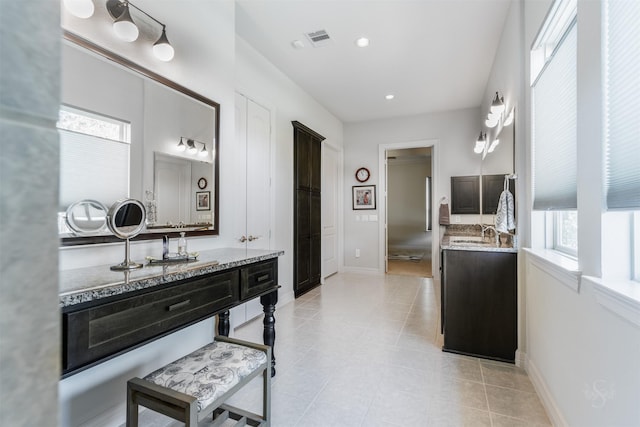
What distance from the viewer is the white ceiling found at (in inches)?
106

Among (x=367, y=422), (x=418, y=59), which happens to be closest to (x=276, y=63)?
(x=418, y=59)

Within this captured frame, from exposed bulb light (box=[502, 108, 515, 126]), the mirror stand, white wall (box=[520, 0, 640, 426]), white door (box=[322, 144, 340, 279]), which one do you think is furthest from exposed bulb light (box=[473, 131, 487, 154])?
the mirror stand

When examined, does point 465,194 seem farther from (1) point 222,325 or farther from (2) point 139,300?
(2) point 139,300

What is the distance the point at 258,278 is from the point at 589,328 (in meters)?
1.65

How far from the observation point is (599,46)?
4.03 ft

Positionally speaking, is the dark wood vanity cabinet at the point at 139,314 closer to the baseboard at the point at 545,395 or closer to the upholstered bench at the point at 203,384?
the upholstered bench at the point at 203,384

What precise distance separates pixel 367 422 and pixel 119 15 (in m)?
2.53

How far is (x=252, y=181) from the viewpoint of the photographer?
338 centimetres

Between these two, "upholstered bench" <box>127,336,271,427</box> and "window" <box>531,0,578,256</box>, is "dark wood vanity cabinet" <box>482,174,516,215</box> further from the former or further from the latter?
"upholstered bench" <box>127,336,271,427</box>

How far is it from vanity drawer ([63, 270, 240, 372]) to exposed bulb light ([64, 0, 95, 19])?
1.32 meters

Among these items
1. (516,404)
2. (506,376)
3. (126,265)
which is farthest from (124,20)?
(506,376)

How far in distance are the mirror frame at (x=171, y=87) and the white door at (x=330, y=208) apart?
300 cm

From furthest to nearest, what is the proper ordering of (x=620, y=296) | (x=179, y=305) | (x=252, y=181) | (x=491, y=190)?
(x=491, y=190) < (x=252, y=181) < (x=179, y=305) < (x=620, y=296)

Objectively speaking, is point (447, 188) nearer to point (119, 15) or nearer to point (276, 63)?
point (276, 63)
